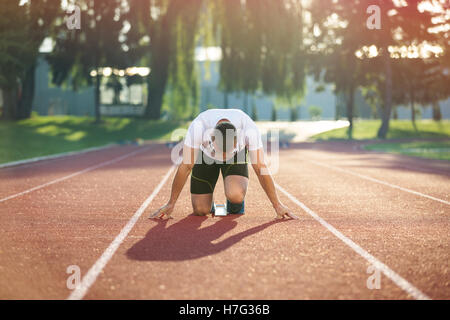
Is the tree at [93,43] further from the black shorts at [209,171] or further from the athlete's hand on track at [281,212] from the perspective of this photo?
the athlete's hand on track at [281,212]

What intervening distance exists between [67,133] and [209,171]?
98.4 ft

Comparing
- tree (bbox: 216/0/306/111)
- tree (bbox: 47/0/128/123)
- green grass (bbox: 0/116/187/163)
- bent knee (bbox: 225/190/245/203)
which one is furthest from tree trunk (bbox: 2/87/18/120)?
bent knee (bbox: 225/190/245/203)

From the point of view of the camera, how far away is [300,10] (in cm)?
4075

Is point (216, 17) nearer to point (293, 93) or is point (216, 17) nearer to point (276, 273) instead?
point (293, 93)

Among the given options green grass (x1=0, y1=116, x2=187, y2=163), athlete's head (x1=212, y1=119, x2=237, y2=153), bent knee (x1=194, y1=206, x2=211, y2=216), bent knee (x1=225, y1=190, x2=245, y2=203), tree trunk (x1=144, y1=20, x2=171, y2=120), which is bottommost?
green grass (x1=0, y1=116, x2=187, y2=163)

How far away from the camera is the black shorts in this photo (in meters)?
8.69

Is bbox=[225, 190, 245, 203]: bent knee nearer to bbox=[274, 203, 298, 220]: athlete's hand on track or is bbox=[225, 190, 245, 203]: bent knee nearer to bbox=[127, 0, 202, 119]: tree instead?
bbox=[274, 203, 298, 220]: athlete's hand on track

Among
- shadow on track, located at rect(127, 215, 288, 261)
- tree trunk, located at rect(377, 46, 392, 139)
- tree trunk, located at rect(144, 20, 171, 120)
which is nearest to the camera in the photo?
shadow on track, located at rect(127, 215, 288, 261)

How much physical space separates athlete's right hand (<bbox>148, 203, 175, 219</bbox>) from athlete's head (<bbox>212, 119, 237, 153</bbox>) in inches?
43.4

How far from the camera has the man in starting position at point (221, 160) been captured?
796 centimetres

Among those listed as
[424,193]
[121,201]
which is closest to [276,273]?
[121,201]

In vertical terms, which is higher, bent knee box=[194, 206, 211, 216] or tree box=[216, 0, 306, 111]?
tree box=[216, 0, 306, 111]

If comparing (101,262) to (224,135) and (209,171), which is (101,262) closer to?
(224,135)

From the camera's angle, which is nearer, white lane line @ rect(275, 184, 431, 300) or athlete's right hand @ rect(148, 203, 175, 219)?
white lane line @ rect(275, 184, 431, 300)
